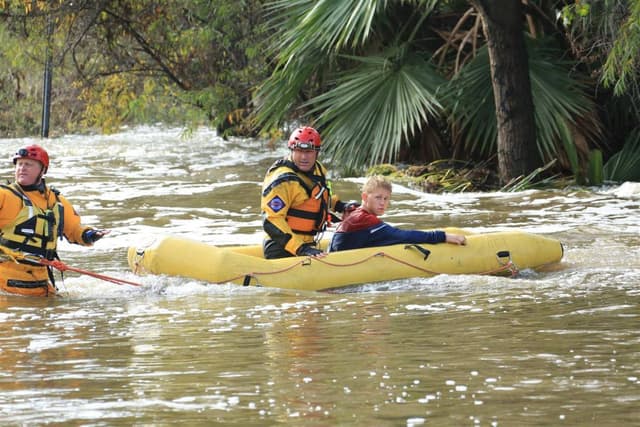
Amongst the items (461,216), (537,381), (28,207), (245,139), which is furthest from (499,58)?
(245,139)

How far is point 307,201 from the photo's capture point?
29.0 ft

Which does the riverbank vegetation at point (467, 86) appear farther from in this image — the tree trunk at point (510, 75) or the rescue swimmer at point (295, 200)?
the rescue swimmer at point (295, 200)

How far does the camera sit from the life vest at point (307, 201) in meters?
8.78

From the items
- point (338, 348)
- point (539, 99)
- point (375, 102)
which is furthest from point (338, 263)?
point (539, 99)

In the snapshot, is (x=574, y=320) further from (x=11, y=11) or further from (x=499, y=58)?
(x=11, y=11)

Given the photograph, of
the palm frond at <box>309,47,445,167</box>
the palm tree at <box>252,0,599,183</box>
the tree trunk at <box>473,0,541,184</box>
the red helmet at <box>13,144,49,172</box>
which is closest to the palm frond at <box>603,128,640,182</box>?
the palm tree at <box>252,0,599,183</box>

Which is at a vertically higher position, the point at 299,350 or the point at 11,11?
the point at 11,11

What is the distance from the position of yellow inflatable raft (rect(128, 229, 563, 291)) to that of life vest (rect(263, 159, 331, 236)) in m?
0.40

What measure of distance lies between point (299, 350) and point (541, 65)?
383 inches

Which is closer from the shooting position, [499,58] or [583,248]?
[583,248]

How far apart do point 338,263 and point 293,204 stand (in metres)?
0.64

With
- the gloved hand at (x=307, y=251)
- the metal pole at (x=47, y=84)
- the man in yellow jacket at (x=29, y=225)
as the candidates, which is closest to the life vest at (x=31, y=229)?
the man in yellow jacket at (x=29, y=225)

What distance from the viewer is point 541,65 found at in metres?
14.6

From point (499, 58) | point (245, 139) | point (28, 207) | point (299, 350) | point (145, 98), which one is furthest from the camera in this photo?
point (245, 139)
